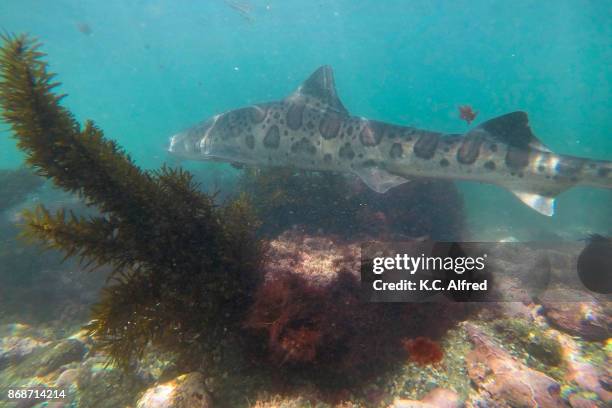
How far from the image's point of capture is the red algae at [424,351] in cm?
357

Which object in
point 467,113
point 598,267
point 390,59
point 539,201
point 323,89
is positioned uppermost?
point 390,59

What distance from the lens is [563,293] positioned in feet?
17.5

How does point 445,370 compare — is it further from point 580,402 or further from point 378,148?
point 378,148

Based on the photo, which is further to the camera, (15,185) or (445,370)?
(15,185)

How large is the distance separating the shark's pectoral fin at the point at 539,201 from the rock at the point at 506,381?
3622mm

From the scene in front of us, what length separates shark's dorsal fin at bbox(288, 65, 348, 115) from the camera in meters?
8.05

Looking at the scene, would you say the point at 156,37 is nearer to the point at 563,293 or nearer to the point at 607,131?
the point at 563,293

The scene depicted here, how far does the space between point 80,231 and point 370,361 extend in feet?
10.9

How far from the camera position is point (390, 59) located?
443 feet

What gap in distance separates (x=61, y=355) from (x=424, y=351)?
5687mm

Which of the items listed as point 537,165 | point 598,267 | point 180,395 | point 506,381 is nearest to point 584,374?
point 506,381

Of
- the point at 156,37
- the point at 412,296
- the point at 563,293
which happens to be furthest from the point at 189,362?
the point at 156,37

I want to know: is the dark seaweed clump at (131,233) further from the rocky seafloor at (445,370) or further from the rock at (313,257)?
the rock at (313,257)

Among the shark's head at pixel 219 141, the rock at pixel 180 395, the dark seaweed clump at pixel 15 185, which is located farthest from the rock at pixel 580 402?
the dark seaweed clump at pixel 15 185
